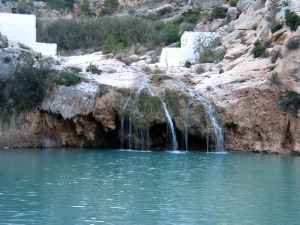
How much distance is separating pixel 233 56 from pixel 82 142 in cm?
1149

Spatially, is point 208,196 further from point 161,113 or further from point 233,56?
point 233,56

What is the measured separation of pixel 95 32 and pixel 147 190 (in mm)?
34663

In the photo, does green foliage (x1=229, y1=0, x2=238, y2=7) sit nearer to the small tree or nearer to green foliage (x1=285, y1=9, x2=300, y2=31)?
green foliage (x1=285, y1=9, x2=300, y2=31)

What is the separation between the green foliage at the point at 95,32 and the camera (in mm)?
47688

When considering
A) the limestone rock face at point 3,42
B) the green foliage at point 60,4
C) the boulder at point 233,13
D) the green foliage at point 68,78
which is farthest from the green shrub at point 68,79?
the green foliage at point 60,4

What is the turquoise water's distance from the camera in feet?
41.5

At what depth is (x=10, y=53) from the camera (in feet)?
110

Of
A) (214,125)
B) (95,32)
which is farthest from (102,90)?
(95,32)

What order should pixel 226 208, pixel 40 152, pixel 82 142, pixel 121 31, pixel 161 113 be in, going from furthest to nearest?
pixel 121 31
pixel 82 142
pixel 161 113
pixel 40 152
pixel 226 208

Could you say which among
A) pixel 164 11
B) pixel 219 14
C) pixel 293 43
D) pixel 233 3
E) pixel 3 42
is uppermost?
pixel 164 11

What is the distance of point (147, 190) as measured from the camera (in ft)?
52.5

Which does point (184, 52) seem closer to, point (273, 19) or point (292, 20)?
point (273, 19)

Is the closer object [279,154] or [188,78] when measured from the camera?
[279,154]

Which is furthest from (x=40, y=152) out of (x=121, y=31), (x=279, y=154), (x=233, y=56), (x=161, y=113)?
(x=121, y=31)
